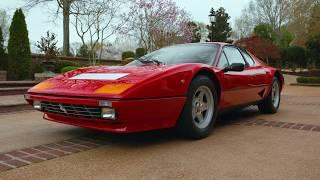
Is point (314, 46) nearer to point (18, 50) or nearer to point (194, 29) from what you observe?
point (194, 29)

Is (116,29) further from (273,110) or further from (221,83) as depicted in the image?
(221,83)

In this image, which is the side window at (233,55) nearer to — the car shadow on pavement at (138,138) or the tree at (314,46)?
the car shadow on pavement at (138,138)

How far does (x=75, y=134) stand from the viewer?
4.64m

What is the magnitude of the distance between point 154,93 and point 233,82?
1.62 m

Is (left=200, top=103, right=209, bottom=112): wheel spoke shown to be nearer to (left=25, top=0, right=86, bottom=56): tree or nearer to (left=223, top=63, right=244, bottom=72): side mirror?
(left=223, top=63, right=244, bottom=72): side mirror

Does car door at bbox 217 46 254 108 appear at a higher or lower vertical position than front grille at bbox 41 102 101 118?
higher

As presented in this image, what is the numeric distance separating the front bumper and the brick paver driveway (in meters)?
0.24

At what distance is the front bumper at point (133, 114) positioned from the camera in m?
3.58

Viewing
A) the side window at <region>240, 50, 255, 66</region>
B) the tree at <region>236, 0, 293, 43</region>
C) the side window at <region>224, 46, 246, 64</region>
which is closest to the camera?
the side window at <region>224, 46, 246, 64</region>

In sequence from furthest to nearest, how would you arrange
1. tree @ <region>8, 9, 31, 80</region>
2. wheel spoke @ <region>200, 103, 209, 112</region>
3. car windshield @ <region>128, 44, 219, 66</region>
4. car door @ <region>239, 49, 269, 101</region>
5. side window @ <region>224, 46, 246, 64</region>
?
1. tree @ <region>8, 9, 31, 80</region>
2. car door @ <region>239, 49, 269, 101</region>
3. side window @ <region>224, 46, 246, 64</region>
4. car windshield @ <region>128, 44, 219, 66</region>
5. wheel spoke @ <region>200, 103, 209, 112</region>

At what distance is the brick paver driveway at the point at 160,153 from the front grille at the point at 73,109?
342 mm

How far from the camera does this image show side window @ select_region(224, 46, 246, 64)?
17.7 feet

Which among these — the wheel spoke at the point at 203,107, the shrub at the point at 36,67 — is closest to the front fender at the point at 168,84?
the wheel spoke at the point at 203,107

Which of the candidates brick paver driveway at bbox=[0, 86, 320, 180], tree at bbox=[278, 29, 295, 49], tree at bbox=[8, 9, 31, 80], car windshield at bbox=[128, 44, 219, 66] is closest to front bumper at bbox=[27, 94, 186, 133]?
brick paver driveway at bbox=[0, 86, 320, 180]
